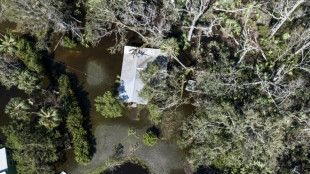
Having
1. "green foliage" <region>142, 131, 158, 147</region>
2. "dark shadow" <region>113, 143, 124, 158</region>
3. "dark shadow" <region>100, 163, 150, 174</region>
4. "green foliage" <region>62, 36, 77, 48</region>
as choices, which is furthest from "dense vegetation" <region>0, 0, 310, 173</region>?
"dark shadow" <region>100, 163, 150, 174</region>

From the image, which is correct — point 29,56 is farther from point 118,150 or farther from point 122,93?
point 118,150

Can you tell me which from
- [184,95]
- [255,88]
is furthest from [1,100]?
[255,88]

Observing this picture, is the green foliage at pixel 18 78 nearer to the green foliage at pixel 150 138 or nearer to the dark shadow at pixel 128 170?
the dark shadow at pixel 128 170

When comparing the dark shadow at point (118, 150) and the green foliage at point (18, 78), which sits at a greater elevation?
the green foliage at point (18, 78)

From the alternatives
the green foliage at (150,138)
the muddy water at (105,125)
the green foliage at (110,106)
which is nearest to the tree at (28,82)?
the muddy water at (105,125)

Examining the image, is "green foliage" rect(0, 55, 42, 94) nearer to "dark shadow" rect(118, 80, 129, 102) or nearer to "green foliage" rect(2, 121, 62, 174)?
"green foliage" rect(2, 121, 62, 174)

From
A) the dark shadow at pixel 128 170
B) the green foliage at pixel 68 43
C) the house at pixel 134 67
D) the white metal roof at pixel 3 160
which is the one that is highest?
the green foliage at pixel 68 43
